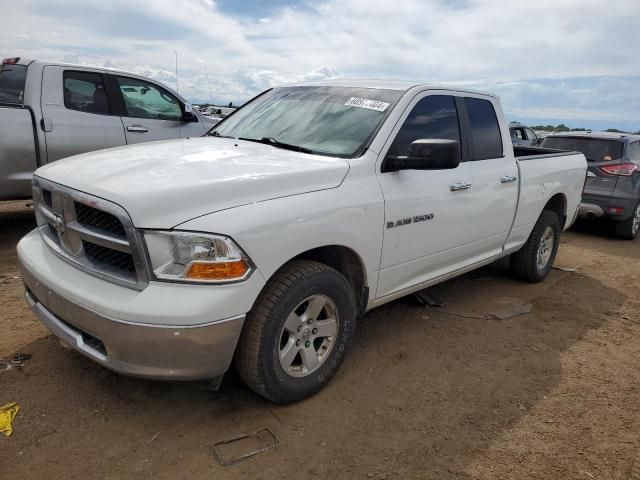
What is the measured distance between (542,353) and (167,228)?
2.95 metres

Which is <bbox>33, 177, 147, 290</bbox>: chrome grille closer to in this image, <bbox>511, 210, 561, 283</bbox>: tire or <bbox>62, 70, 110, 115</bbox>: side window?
<bbox>62, 70, 110, 115</bbox>: side window

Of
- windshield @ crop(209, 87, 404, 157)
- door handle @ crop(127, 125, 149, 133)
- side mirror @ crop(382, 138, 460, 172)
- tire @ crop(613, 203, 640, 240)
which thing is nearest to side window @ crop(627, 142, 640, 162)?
tire @ crop(613, 203, 640, 240)

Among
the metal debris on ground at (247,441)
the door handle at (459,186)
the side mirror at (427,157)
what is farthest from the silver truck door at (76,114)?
the metal debris on ground at (247,441)

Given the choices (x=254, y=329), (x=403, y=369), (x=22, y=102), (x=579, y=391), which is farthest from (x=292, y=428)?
(x=22, y=102)

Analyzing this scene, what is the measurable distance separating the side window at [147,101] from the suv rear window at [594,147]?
20.4 ft

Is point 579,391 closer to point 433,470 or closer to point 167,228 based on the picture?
point 433,470

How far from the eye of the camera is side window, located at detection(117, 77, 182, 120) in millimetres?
6410

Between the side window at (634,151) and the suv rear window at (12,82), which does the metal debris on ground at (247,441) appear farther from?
the side window at (634,151)

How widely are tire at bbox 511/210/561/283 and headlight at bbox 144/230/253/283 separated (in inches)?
150

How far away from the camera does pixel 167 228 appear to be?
7.63 ft

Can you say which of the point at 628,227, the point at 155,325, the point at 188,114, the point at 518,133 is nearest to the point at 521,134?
the point at 518,133

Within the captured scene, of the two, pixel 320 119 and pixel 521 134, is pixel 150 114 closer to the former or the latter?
pixel 320 119

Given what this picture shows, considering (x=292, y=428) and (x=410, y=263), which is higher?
(x=410, y=263)

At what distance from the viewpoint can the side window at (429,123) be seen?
3.44m
